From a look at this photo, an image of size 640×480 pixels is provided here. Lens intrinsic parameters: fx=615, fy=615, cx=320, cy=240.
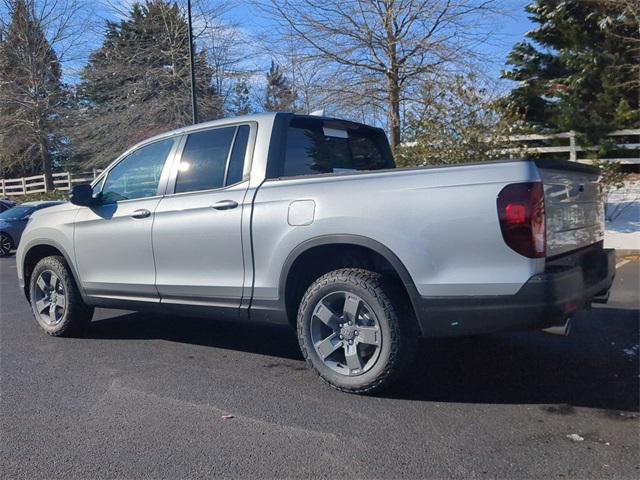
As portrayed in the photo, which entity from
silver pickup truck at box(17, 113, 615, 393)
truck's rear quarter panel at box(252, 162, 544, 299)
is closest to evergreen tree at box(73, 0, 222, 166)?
silver pickup truck at box(17, 113, 615, 393)

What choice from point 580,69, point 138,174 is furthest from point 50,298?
point 580,69

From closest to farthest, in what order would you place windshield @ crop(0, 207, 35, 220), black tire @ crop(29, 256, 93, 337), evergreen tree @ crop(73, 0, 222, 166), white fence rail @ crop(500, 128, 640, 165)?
1. black tire @ crop(29, 256, 93, 337)
2. white fence rail @ crop(500, 128, 640, 165)
3. windshield @ crop(0, 207, 35, 220)
4. evergreen tree @ crop(73, 0, 222, 166)

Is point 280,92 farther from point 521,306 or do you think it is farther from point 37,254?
point 521,306

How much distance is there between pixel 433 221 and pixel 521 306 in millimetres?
677

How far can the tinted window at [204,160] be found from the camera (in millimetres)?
4746

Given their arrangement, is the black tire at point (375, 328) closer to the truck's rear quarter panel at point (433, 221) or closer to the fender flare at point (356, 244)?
the fender flare at point (356, 244)

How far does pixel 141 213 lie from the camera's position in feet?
16.4

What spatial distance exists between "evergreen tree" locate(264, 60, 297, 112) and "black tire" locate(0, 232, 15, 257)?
7.72 m

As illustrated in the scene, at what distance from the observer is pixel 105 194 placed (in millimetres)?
5559

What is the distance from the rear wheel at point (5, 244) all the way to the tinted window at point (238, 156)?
12.6 m

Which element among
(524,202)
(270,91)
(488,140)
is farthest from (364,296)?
(270,91)

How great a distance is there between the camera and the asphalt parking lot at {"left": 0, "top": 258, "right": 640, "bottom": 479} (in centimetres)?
310

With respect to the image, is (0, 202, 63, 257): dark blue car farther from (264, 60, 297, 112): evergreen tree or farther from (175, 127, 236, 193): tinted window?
(175, 127, 236, 193): tinted window

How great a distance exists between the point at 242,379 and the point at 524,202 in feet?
7.70
